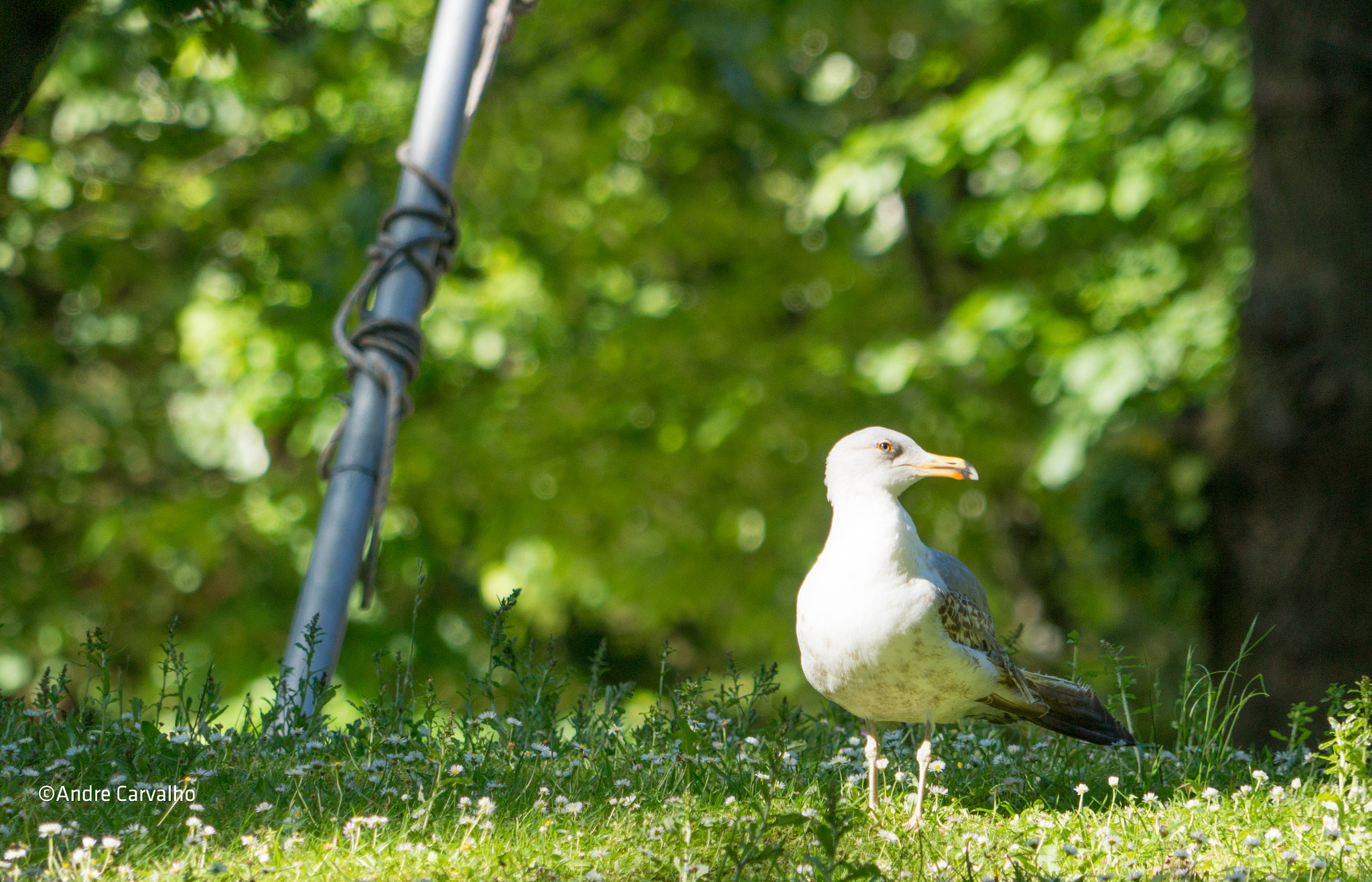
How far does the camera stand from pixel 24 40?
→ 2.61 meters

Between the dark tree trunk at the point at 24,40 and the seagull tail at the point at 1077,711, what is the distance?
3124 millimetres

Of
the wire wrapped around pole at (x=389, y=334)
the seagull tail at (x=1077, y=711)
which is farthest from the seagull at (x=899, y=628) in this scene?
the wire wrapped around pole at (x=389, y=334)

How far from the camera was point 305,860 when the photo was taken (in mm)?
2570

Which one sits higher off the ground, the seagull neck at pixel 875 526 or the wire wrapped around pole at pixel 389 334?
the wire wrapped around pole at pixel 389 334

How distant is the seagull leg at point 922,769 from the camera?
2.92 m

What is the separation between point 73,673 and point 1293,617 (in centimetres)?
1061

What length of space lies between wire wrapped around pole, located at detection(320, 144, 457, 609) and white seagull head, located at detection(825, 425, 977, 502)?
128cm

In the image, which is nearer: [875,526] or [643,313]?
[875,526]

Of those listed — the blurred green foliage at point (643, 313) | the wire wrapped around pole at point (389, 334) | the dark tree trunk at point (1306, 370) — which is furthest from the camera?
the blurred green foliage at point (643, 313)

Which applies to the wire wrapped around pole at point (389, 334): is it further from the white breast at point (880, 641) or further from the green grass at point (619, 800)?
the white breast at point (880, 641)

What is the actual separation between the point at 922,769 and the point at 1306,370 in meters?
4.23

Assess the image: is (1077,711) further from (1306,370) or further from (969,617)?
(1306,370)

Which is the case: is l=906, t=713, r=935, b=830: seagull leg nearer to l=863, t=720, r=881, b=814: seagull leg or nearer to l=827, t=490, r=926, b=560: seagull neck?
l=863, t=720, r=881, b=814: seagull leg

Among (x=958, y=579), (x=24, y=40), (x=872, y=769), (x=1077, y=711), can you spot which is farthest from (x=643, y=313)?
(x=24, y=40)
